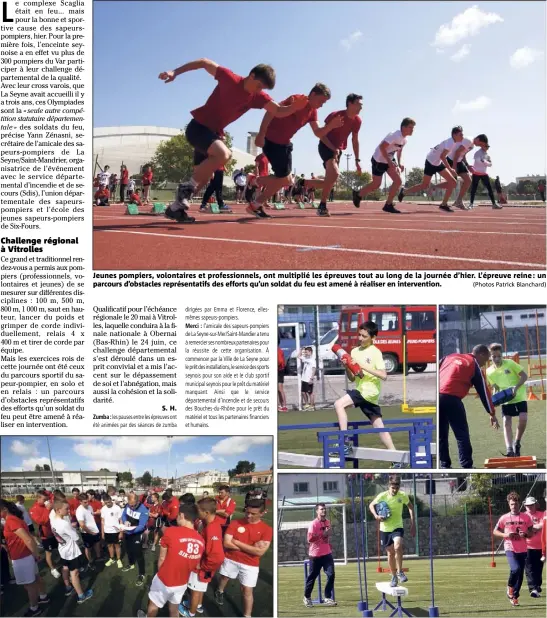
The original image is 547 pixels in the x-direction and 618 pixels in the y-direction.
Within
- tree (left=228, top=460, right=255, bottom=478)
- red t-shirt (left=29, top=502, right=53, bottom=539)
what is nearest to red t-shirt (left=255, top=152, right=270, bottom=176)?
tree (left=228, top=460, right=255, bottom=478)

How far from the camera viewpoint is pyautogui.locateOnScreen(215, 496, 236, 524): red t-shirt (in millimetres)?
6874

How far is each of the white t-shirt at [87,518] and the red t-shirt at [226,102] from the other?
3881 millimetres

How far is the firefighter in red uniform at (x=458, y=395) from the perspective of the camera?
7035mm

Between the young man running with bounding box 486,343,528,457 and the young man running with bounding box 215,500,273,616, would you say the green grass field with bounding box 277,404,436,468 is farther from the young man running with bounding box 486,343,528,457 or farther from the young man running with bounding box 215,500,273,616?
the young man running with bounding box 486,343,528,457

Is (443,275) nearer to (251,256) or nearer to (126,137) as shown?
(251,256)

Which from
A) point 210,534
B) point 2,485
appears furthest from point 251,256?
point 2,485

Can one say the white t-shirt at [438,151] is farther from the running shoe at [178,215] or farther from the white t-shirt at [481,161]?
the running shoe at [178,215]

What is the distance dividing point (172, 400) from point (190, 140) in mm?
2659

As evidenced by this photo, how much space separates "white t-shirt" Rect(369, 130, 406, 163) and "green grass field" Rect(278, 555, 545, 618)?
14.0 ft

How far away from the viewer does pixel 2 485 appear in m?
A: 6.95

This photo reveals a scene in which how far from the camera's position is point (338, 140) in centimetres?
804

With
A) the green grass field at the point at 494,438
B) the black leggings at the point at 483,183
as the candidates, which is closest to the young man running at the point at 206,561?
the green grass field at the point at 494,438

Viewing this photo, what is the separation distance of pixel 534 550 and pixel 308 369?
293cm

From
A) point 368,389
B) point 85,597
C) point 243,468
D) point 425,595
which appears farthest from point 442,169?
point 85,597
